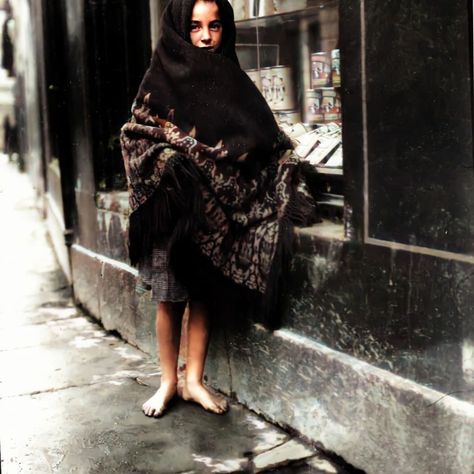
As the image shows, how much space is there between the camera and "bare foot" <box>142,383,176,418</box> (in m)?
3.58

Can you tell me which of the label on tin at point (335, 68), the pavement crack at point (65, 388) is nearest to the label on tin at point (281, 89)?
the label on tin at point (335, 68)

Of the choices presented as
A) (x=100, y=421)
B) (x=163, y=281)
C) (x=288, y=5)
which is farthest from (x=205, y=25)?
(x=100, y=421)

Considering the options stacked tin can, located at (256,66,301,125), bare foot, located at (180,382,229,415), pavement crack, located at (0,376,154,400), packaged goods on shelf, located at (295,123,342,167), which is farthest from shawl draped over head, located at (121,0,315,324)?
pavement crack, located at (0,376,154,400)

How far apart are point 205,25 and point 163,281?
112cm

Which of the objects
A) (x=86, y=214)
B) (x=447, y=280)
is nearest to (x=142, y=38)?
(x=86, y=214)

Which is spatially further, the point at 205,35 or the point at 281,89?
the point at 281,89

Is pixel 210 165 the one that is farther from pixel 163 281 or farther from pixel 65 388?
pixel 65 388

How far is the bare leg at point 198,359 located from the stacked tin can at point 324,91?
3.39 feet

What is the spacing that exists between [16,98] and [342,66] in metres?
9.64

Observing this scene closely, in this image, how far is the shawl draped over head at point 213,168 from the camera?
3.25 m

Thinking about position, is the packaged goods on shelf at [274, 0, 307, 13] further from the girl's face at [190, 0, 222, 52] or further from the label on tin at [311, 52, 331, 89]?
the girl's face at [190, 0, 222, 52]

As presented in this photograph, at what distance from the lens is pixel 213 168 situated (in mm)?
3260

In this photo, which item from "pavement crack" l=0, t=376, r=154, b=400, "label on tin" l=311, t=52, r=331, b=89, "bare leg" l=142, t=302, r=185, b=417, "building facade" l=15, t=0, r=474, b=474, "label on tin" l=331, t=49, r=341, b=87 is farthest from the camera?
"pavement crack" l=0, t=376, r=154, b=400

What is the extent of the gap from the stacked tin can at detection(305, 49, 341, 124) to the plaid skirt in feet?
3.09
